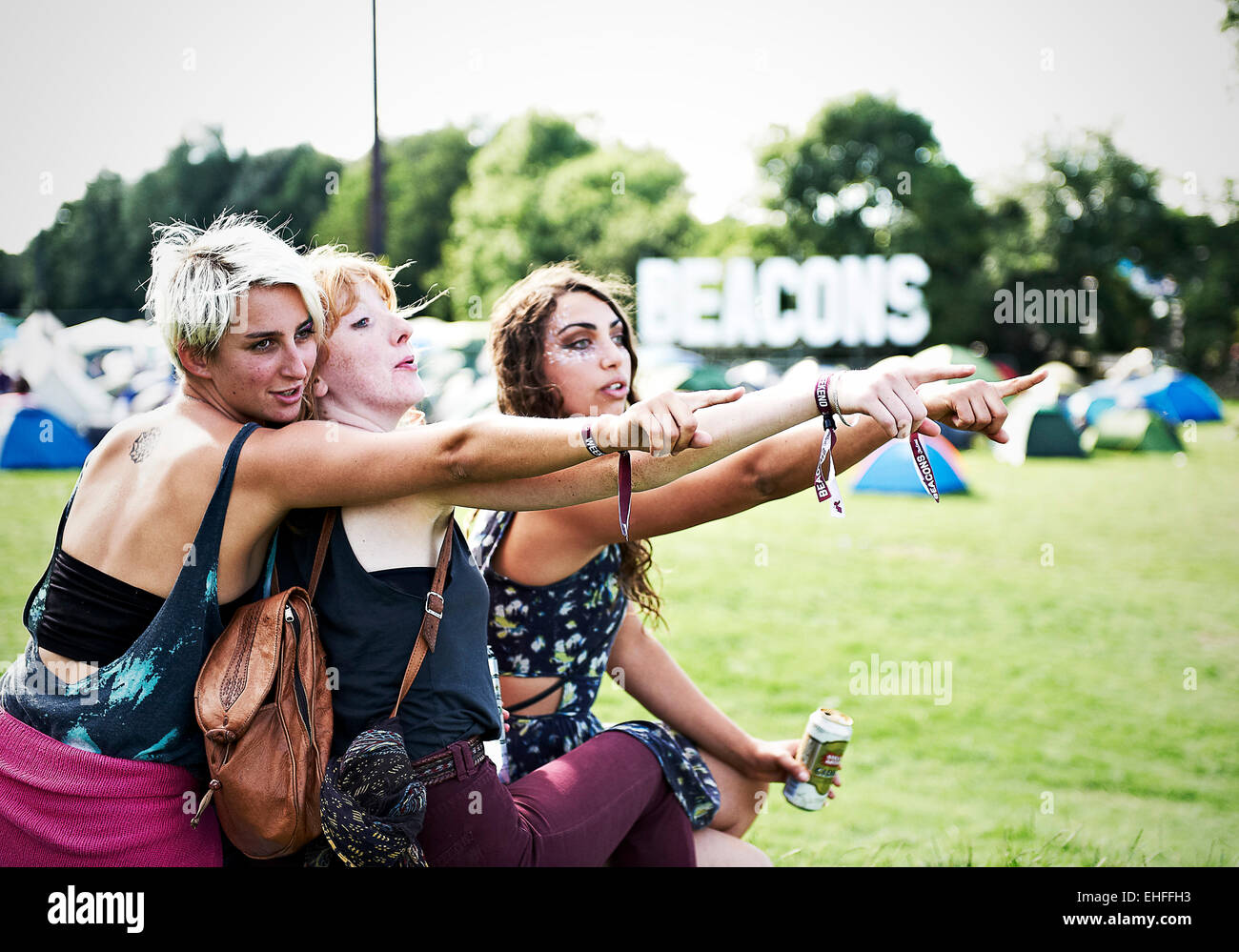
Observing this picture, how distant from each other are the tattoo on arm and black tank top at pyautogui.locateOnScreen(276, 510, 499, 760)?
0.35m

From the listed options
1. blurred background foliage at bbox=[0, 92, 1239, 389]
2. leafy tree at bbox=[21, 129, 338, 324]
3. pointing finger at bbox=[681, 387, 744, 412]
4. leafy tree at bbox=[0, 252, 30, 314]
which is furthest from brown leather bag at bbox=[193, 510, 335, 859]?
leafy tree at bbox=[0, 252, 30, 314]

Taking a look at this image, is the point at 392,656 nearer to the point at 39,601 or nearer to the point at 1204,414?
the point at 39,601

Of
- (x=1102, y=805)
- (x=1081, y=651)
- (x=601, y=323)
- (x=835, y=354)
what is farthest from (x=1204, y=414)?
(x=601, y=323)

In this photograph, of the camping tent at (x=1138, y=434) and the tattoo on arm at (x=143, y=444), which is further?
the camping tent at (x=1138, y=434)

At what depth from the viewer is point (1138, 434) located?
2256cm

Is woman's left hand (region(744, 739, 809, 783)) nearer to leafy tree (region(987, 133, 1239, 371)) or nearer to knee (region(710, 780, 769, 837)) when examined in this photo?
knee (region(710, 780, 769, 837))

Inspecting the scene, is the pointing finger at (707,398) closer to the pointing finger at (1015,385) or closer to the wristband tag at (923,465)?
the wristband tag at (923,465)

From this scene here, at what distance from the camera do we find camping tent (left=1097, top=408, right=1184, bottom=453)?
883 inches

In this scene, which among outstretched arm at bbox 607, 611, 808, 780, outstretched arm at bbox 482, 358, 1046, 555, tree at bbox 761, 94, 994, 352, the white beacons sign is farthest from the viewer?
tree at bbox 761, 94, 994, 352

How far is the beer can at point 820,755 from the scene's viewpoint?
3197 millimetres

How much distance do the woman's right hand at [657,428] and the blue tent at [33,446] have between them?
57.1 ft

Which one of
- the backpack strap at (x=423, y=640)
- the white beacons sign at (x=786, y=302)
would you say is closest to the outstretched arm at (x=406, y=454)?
the backpack strap at (x=423, y=640)

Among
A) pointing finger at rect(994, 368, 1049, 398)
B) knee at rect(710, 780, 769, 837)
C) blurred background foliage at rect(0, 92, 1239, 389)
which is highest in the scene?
blurred background foliage at rect(0, 92, 1239, 389)

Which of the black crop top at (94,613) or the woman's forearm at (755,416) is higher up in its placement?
the woman's forearm at (755,416)
